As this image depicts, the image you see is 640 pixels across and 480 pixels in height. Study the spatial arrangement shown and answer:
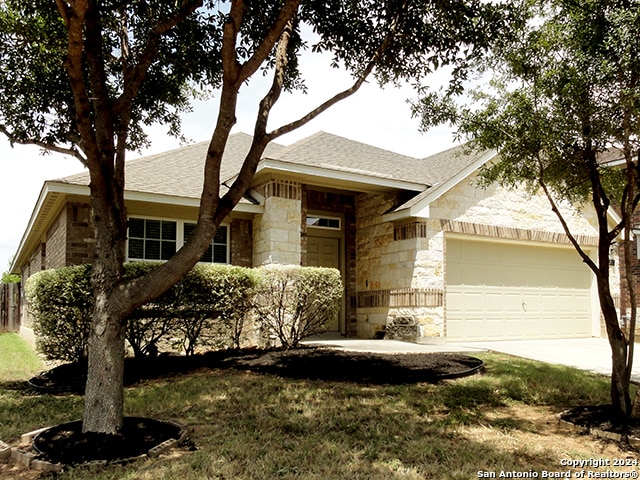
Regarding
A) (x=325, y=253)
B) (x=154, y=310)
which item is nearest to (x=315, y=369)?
(x=154, y=310)

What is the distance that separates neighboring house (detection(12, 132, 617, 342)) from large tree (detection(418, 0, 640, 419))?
17.6ft

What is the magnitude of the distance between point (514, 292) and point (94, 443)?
11.3 meters

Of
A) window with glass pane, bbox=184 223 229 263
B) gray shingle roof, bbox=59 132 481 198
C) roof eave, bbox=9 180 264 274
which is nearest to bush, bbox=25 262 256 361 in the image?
roof eave, bbox=9 180 264 274

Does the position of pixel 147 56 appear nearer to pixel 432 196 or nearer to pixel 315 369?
pixel 315 369

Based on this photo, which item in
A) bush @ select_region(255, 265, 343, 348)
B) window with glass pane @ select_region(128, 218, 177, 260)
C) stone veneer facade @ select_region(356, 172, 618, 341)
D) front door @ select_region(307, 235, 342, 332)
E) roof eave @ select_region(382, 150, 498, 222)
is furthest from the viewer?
A: front door @ select_region(307, 235, 342, 332)

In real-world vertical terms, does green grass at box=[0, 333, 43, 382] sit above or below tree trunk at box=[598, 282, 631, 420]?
below

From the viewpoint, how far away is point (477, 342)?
497 inches

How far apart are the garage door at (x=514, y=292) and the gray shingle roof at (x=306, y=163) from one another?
6.88 feet

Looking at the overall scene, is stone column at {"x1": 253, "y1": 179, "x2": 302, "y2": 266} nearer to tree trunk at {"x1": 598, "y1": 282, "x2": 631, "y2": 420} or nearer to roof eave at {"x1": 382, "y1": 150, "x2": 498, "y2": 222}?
roof eave at {"x1": 382, "y1": 150, "x2": 498, "y2": 222}

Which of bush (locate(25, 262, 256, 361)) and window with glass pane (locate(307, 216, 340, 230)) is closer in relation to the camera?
bush (locate(25, 262, 256, 361))

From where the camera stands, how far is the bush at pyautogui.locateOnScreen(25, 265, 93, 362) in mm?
8227

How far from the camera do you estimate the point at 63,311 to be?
8.30 metres

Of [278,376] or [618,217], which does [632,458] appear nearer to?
[278,376]

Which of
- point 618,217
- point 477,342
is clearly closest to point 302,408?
point 477,342
